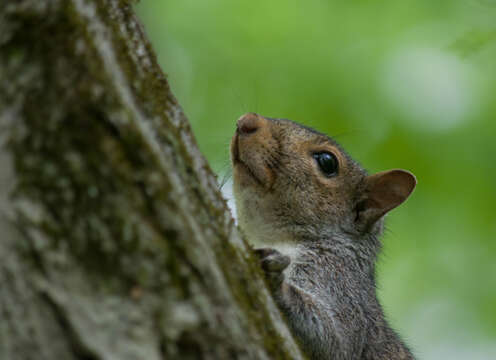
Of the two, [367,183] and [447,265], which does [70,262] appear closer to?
[367,183]

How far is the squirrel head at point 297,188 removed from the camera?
4570mm

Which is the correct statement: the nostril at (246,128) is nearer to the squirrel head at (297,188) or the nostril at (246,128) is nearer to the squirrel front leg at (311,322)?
the squirrel head at (297,188)

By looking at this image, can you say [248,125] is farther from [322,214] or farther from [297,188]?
[322,214]

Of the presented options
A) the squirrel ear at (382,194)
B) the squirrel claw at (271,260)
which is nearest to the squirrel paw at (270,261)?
the squirrel claw at (271,260)

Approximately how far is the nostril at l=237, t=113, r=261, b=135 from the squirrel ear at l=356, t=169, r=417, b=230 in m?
1.05

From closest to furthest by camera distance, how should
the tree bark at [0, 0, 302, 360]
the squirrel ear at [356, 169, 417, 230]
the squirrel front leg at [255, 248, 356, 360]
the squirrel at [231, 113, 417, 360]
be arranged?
1. the tree bark at [0, 0, 302, 360]
2. the squirrel front leg at [255, 248, 356, 360]
3. the squirrel at [231, 113, 417, 360]
4. the squirrel ear at [356, 169, 417, 230]

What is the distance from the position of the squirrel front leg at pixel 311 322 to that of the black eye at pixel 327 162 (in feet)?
4.21

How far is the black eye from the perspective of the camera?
195 inches

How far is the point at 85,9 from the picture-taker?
1.77 meters

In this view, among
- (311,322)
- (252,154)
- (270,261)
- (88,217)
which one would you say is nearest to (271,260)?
(270,261)

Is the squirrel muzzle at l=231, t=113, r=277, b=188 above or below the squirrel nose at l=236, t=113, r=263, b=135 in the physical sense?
below

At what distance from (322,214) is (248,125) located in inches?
35.8

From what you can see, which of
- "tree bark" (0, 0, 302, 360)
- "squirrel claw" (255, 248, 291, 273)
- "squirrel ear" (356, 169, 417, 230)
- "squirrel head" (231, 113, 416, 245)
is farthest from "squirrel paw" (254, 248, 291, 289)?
"squirrel ear" (356, 169, 417, 230)

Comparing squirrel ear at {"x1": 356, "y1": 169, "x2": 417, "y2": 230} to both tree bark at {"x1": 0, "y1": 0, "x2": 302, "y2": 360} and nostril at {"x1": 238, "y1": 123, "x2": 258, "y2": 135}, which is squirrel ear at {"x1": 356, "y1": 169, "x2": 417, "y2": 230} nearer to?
nostril at {"x1": 238, "y1": 123, "x2": 258, "y2": 135}
